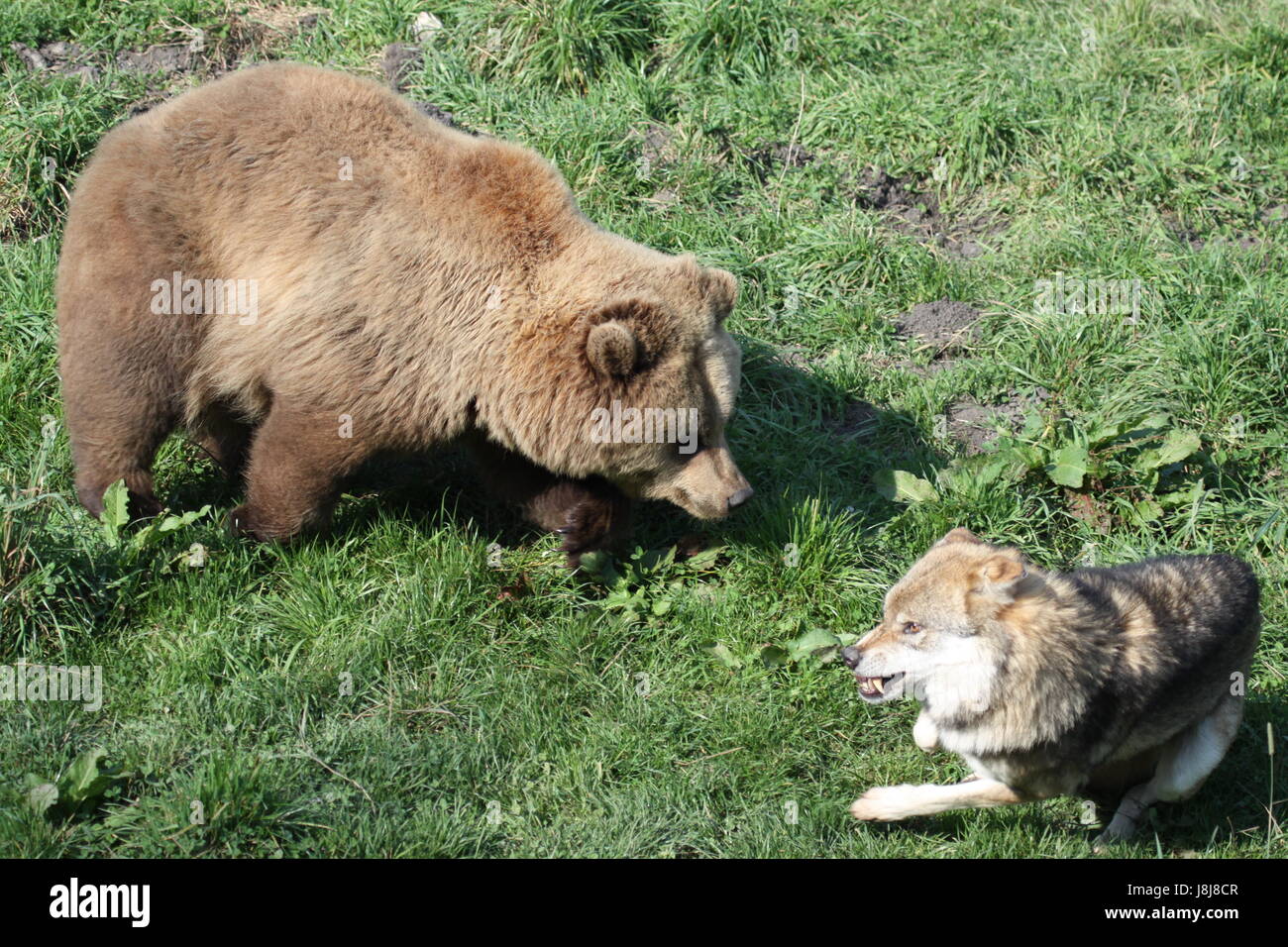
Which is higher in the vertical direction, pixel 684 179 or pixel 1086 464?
pixel 684 179

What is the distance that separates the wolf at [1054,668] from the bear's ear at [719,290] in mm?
1615

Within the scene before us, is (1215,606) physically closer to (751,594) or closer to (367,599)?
(751,594)

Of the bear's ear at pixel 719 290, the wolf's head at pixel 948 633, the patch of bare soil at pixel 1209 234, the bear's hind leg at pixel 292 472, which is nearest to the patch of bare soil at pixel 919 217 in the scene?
the patch of bare soil at pixel 1209 234

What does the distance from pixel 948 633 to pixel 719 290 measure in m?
2.12

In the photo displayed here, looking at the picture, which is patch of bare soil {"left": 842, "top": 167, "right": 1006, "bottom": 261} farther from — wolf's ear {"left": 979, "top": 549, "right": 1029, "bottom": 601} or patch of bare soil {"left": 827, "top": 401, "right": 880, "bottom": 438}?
wolf's ear {"left": 979, "top": 549, "right": 1029, "bottom": 601}

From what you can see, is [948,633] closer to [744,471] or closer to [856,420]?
[744,471]

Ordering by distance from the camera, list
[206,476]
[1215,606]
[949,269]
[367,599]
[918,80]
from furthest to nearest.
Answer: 1. [918,80]
2. [949,269]
3. [206,476]
4. [367,599]
5. [1215,606]

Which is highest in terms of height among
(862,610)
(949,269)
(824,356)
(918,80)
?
(918,80)

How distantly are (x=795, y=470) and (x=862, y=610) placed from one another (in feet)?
3.64

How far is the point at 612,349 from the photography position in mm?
5590

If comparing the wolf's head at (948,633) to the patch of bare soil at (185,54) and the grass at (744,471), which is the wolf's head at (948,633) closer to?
the grass at (744,471)

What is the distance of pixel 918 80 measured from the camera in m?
9.09

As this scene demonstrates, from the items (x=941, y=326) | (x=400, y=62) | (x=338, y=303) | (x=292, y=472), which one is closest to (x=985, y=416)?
(x=941, y=326)

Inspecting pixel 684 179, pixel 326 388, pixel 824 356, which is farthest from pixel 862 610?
pixel 684 179
